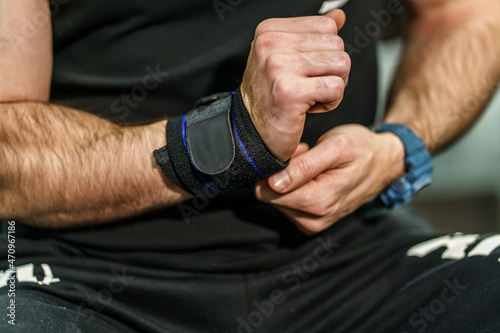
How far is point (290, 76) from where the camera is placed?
0.71 m

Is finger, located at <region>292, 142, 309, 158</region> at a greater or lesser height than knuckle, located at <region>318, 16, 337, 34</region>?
lesser

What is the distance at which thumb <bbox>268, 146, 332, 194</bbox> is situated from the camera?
0.82 meters

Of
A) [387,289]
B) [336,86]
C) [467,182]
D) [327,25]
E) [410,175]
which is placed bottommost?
[467,182]

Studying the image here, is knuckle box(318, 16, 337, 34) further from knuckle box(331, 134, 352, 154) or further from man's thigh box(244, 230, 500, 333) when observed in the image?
man's thigh box(244, 230, 500, 333)

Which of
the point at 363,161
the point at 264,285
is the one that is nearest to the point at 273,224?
the point at 264,285

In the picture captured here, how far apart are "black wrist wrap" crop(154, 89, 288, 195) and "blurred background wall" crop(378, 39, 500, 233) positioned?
291cm

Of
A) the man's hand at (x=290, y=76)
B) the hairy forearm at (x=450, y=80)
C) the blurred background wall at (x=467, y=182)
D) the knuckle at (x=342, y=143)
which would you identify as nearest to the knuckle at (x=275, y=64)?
the man's hand at (x=290, y=76)

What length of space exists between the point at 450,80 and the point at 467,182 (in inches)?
110

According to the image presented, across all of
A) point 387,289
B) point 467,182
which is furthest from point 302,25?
point 467,182

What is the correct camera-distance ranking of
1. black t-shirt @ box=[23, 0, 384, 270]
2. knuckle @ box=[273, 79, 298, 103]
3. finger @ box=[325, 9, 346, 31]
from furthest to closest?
black t-shirt @ box=[23, 0, 384, 270] → finger @ box=[325, 9, 346, 31] → knuckle @ box=[273, 79, 298, 103]

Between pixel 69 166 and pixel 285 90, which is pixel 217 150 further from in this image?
pixel 69 166

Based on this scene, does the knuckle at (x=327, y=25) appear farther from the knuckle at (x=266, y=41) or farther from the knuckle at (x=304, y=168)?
the knuckle at (x=304, y=168)

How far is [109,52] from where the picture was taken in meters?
0.99

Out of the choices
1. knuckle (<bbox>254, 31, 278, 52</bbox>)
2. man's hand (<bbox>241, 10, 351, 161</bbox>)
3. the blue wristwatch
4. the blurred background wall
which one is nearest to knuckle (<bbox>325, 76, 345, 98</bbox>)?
man's hand (<bbox>241, 10, 351, 161</bbox>)
